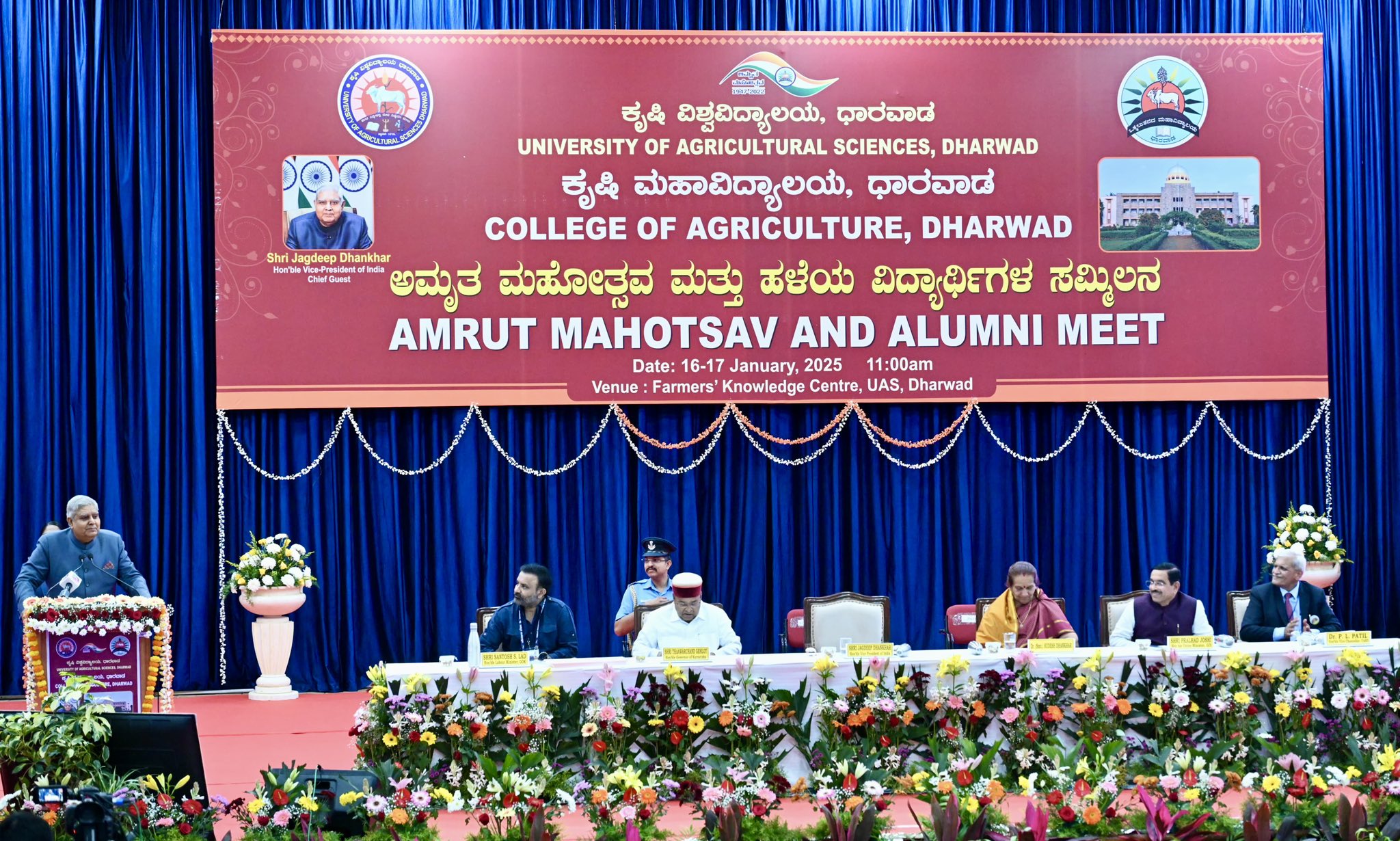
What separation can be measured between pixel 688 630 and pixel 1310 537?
14.0ft

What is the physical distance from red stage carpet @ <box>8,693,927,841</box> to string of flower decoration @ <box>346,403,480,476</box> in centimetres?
129

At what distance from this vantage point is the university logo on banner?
860 centimetres

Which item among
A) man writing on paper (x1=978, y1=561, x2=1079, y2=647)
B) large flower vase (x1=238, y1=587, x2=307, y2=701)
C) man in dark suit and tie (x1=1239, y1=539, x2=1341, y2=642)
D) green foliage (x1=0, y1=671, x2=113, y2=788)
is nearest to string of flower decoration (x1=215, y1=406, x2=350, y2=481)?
large flower vase (x1=238, y1=587, x2=307, y2=701)

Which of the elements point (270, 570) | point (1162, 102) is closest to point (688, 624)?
point (270, 570)

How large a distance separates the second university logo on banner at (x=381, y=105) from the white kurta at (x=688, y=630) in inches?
139

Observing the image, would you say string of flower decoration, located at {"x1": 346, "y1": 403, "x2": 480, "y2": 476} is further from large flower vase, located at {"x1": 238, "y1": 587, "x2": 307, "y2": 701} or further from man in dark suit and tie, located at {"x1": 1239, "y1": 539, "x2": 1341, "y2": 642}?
man in dark suit and tie, located at {"x1": 1239, "y1": 539, "x2": 1341, "y2": 642}

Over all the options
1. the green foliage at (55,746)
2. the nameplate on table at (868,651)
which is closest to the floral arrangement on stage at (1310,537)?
the nameplate on table at (868,651)

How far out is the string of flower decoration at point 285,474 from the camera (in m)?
8.41

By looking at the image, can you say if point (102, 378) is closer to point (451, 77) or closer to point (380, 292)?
point (380, 292)

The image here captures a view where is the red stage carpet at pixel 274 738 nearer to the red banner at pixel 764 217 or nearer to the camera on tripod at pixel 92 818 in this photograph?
the camera on tripod at pixel 92 818

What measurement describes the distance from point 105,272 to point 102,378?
60 centimetres

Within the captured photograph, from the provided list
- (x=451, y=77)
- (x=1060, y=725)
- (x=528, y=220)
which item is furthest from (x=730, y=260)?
(x=1060, y=725)

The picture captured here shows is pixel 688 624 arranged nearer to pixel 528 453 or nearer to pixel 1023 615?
pixel 1023 615

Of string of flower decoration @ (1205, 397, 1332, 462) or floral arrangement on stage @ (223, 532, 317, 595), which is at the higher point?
string of flower decoration @ (1205, 397, 1332, 462)
